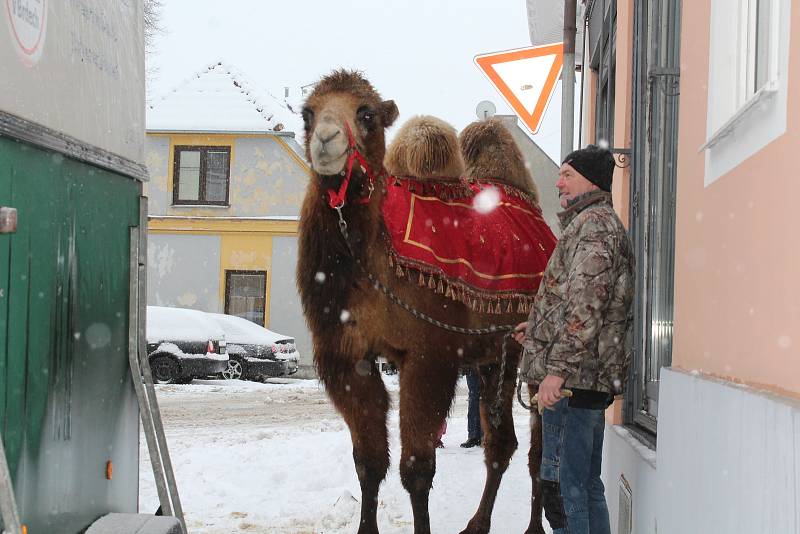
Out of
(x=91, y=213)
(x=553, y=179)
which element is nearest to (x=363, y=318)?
(x=91, y=213)

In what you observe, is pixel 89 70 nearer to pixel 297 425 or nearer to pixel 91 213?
pixel 91 213

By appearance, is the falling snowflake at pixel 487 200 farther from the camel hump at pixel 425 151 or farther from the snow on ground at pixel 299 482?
the snow on ground at pixel 299 482

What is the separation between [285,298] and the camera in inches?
992

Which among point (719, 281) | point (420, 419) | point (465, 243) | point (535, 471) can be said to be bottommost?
point (535, 471)

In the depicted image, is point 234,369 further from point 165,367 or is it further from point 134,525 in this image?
point 134,525

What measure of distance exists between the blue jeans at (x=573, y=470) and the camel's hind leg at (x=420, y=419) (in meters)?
1.09

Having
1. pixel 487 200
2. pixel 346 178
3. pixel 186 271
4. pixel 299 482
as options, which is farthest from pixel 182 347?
pixel 346 178

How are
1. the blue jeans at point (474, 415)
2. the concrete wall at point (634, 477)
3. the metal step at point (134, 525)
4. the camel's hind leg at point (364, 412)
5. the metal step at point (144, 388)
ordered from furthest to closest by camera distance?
the blue jeans at point (474, 415), the camel's hind leg at point (364, 412), the metal step at point (144, 388), the concrete wall at point (634, 477), the metal step at point (134, 525)

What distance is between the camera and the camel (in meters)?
4.99

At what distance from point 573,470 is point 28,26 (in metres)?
2.57

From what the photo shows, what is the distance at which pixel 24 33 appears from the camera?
3.02 m

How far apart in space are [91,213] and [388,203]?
1960 millimetres

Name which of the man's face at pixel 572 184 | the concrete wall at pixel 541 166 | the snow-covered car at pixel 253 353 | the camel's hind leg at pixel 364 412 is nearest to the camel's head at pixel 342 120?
the camel's hind leg at pixel 364 412

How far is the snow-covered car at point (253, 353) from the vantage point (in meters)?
19.3
